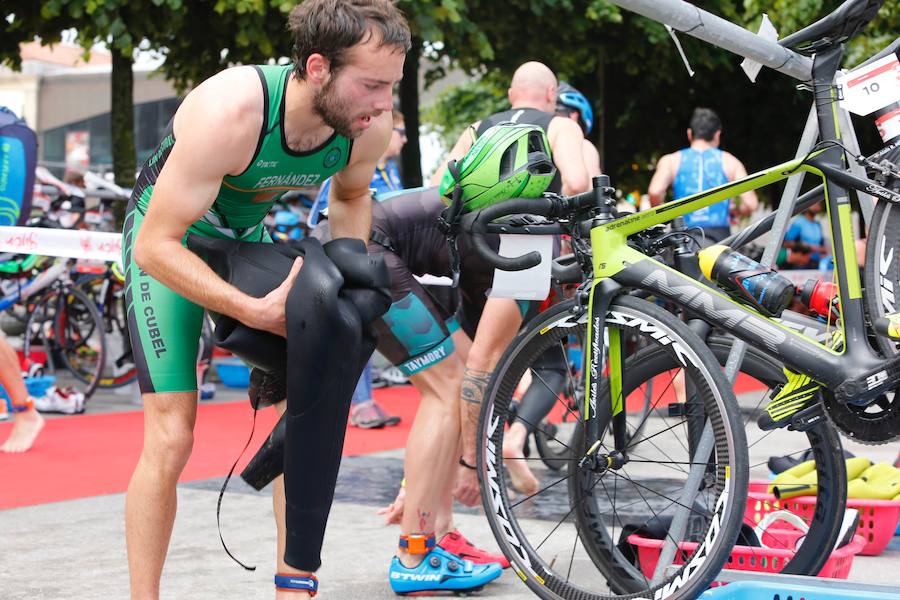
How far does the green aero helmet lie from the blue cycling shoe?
1.21m

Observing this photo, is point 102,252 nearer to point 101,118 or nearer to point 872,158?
point 872,158

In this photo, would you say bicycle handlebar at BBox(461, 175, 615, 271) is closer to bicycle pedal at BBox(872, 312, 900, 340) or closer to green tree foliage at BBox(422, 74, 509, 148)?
bicycle pedal at BBox(872, 312, 900, 340)

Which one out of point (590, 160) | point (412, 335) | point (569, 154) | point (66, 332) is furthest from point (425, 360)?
point (66, 332)

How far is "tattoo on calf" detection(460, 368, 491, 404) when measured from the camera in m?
4.50

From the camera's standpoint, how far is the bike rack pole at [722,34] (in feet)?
10.3

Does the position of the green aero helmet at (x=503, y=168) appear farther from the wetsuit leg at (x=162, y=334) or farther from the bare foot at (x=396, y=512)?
the bare foot at (x=396, y=512)

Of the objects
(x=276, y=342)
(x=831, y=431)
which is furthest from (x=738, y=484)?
(x=276, y=342)

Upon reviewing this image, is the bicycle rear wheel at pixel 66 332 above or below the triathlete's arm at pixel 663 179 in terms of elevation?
below

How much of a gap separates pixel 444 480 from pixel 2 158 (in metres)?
4.12

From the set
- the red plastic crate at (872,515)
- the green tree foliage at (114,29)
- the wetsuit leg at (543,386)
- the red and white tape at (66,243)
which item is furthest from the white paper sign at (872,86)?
the green tree foliage at (114,29)

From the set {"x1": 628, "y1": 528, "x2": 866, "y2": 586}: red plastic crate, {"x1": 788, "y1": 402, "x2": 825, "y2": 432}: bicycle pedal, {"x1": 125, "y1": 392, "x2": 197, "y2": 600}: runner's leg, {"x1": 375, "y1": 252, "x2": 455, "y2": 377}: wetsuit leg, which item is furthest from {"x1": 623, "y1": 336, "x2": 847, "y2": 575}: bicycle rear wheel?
{"x1": 125, "y1": 392, "x2": 197, "y2": 600}: runner's leg

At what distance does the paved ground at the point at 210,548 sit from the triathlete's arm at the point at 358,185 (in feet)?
3.81

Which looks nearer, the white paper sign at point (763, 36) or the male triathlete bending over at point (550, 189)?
the white paper sign at point (763, 36)

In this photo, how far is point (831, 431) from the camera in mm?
3443
